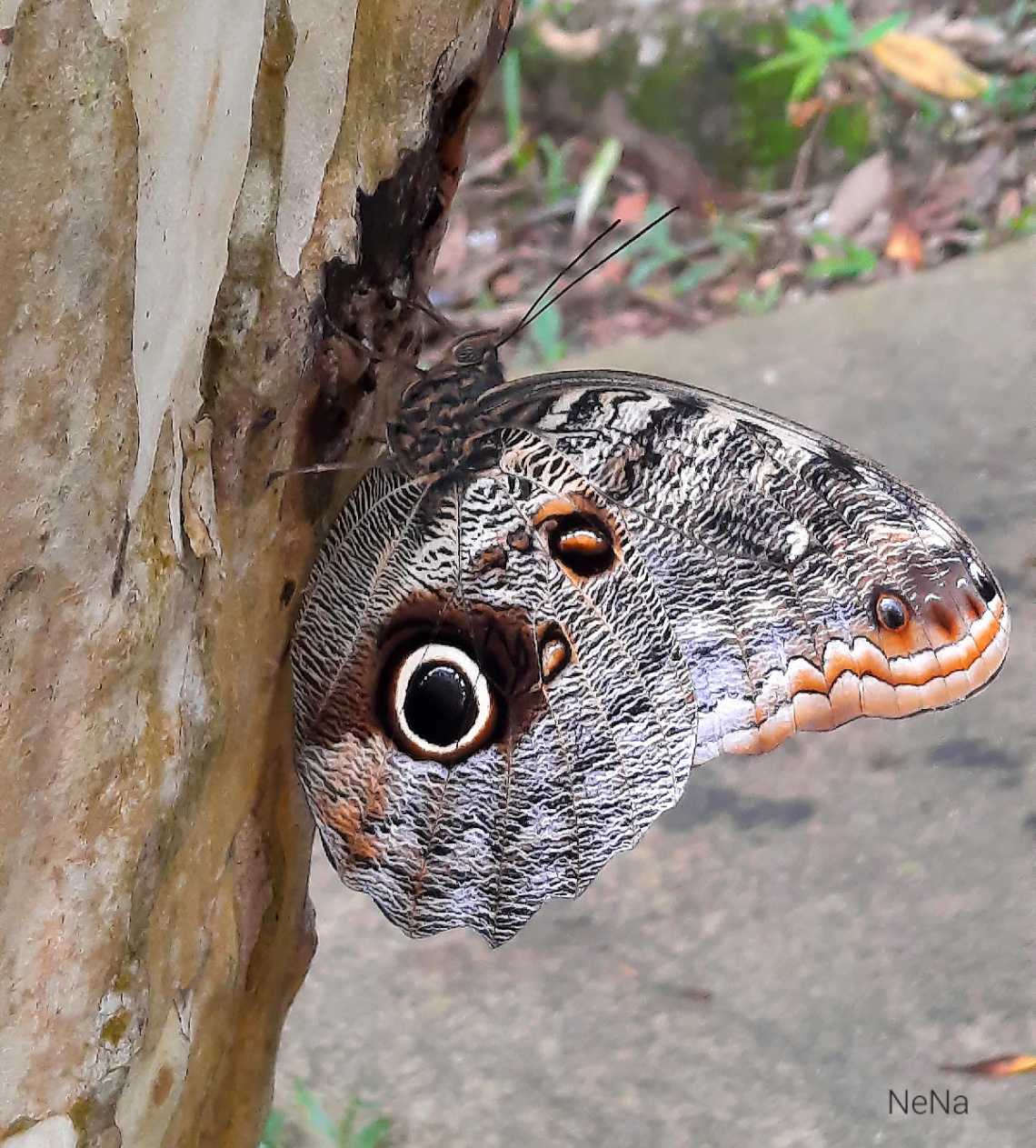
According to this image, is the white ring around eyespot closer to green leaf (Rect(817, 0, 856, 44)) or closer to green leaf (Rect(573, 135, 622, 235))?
green leaf (Rect(573, 135, 622, 235))

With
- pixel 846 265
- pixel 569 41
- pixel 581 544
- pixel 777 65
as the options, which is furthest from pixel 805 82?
pixel 581 544

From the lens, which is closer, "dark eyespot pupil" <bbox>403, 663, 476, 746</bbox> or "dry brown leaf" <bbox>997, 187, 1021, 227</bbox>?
"dark eyespot pupil" <bbox>403, 663, 476, 746</bbox>

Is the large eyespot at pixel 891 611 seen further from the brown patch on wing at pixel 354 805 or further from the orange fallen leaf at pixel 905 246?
the orange fallen leaf at pixel 905 246

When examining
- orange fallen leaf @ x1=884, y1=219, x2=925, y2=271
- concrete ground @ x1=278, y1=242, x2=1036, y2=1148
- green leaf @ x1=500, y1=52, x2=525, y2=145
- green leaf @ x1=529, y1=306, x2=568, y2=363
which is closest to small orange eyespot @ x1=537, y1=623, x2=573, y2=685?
concrete ground @ x1=278, y1=242, x2=1036, y2=1148

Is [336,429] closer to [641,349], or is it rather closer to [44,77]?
[44,77]

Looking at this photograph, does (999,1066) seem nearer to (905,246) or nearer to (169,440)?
(169,440)

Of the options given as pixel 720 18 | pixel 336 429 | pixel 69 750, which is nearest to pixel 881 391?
pixel 720 18
